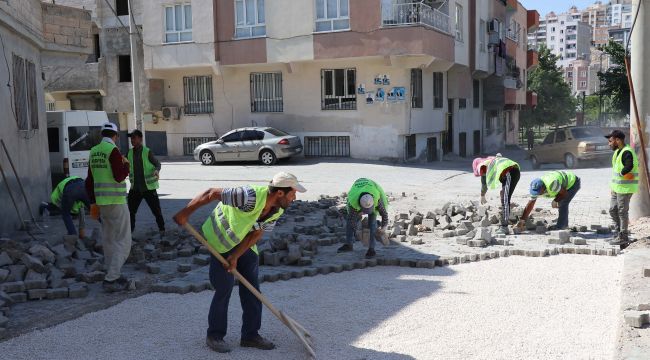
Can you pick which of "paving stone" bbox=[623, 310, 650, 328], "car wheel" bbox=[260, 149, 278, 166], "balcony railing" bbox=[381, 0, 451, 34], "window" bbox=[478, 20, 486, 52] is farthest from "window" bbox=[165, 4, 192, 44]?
"paving stone" bbox=[623, 310, 650, 328]

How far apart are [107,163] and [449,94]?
75.1ft

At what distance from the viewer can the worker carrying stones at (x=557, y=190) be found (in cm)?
982

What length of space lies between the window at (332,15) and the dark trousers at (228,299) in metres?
19.6

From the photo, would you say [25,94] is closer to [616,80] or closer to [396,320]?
[396,320]

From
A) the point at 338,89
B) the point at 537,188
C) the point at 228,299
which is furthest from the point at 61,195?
the point at 338,89

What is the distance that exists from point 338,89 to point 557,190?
15.8 m

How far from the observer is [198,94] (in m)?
27.4

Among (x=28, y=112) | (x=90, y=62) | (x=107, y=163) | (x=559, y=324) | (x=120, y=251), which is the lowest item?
(x=559, y=324)

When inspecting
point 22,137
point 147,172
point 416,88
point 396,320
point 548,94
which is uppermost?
point 548,94

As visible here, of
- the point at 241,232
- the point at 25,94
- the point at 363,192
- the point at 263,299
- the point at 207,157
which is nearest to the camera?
the point at 241,232

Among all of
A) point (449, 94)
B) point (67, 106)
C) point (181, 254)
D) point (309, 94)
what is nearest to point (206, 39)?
point (309, 94)

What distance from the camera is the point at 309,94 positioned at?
83.0 feet

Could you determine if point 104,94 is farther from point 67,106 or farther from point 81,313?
point 81,313

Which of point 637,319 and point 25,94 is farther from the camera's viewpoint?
point 25,94
